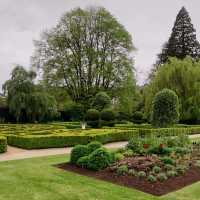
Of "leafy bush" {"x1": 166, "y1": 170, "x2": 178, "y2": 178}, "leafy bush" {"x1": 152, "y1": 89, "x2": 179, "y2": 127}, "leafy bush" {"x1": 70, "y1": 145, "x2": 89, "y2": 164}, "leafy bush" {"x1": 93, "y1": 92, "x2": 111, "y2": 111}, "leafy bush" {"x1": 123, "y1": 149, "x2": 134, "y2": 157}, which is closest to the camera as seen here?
"leafy bush" {"x1": 166, "y1": 170, "x2": 178, "y2": 178}

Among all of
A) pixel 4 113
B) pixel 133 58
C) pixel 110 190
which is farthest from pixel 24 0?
pixel 133 58

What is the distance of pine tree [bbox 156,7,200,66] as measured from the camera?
41344mm

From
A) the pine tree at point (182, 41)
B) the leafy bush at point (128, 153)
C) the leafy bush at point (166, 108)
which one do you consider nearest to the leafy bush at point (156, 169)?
the leafy bush at point (128, 153)

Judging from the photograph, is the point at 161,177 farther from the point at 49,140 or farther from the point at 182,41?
the point at 182,41

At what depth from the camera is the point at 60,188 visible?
6.34 meters

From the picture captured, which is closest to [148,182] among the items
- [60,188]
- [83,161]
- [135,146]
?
[60,188]

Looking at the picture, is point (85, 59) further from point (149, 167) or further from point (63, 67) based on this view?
point (149, 167)

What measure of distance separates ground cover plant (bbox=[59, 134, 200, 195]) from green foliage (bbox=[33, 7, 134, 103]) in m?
24.3

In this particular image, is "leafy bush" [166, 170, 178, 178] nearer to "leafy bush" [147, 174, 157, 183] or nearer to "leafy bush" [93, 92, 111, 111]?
"leafy bush" [147, 174, 157, 183]

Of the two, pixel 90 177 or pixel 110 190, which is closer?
pixel 110 190

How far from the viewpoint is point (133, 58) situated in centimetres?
3484

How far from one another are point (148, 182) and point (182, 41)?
3719cm

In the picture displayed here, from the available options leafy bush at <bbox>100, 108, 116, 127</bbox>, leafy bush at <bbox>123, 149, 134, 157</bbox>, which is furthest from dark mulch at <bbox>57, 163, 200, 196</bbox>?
leafy bush at <bbox>100, 108, 116, 127</bbox>

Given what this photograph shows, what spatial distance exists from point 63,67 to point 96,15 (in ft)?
21.8
